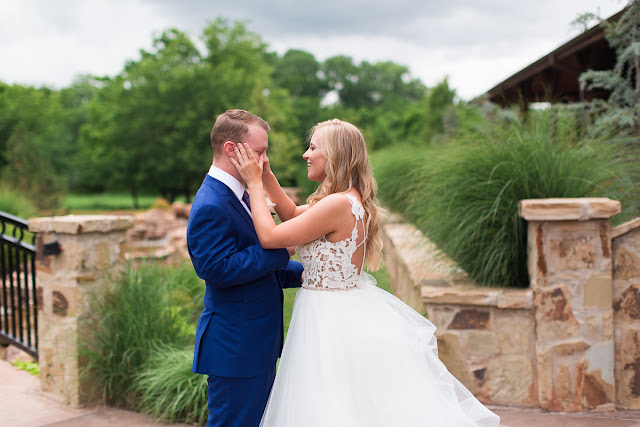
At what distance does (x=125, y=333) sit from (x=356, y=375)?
2.34 metres

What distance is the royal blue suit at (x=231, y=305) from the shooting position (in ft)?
7.00

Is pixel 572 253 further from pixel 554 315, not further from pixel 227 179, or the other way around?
pixel 227 179

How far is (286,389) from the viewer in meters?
2.29

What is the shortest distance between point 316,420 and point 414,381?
1.61 ft

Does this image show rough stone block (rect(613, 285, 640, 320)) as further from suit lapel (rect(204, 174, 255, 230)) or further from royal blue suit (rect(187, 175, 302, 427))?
suit lapel (rect(204, 174, 255, 230))

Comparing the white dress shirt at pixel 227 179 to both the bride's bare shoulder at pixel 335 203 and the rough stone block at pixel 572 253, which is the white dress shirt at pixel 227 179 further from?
the rough stone block at pixel 572 253

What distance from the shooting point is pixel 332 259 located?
242cm

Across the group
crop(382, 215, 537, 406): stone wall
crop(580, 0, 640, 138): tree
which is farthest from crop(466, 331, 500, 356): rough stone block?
crop(580, 0, 640, 138): tree

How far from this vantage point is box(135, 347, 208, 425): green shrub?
3514 mm

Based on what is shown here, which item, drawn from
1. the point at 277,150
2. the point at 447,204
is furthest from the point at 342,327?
the point at 277,150

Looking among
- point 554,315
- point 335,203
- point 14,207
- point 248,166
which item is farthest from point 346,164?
point 14,207

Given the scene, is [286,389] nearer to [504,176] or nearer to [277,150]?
[504,176]

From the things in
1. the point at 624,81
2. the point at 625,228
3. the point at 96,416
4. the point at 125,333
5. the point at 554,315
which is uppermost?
the point at 624,81

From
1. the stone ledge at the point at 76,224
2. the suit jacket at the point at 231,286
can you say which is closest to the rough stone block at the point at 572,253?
the suit jacket at the point at 231,286
